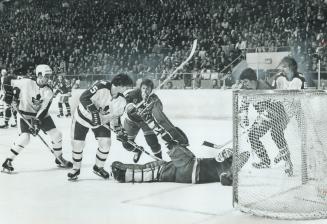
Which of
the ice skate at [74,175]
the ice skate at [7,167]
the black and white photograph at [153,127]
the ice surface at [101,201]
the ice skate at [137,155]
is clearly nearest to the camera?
the ice surface at [101,201]

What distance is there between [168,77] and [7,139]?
342cm

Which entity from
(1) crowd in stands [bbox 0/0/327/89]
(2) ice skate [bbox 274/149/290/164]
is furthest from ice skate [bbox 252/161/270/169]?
(1) crowd in stands [bbox 0/0/327/89]

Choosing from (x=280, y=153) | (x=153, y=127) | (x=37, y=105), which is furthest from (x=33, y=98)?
(x=280, y=153)

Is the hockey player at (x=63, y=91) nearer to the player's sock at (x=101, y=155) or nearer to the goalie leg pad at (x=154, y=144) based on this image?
the goalie leg pad at (x=154, y=144)

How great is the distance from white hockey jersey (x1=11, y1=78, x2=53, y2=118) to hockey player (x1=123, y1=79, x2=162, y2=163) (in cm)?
64

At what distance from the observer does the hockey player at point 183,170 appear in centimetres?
297

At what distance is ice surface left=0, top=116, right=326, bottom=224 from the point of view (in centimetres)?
229

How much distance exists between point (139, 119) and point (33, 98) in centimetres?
83

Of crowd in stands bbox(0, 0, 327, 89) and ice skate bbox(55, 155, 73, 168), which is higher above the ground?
crowd in stands bbox(0, 0, 327, 89)

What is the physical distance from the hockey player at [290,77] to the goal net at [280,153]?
327 mm

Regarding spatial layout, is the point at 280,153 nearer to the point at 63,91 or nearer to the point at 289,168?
the point at 289,168

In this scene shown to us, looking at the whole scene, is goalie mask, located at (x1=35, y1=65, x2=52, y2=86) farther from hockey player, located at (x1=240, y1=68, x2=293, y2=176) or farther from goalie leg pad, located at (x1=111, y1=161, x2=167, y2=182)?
hockey player, located at (x1=240, y1=68, x2=293, y2=176)

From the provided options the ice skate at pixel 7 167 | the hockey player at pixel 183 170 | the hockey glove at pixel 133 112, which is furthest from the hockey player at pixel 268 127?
the ice skate at pixel 7 167

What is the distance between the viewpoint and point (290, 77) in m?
3.40
